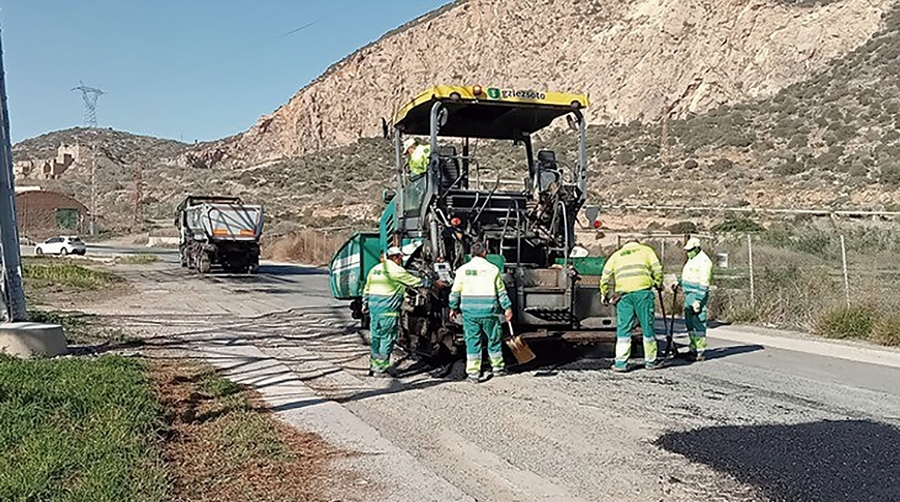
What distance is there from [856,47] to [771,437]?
2194 inches

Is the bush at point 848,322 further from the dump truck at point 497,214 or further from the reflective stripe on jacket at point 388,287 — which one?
the reflective stripe on jacket at point 388,287

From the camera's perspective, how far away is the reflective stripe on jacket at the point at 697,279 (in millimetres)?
12391

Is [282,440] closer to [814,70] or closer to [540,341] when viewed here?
Result: [540,341]

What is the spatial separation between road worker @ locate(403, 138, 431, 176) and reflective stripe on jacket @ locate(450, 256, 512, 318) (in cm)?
170

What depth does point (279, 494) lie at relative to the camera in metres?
5.83

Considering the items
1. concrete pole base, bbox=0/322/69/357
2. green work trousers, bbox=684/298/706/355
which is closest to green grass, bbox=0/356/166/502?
concrete pole base, bbox=0/322/69/357

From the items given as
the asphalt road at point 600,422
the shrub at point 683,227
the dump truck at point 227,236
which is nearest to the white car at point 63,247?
the dump truck at point 227,236

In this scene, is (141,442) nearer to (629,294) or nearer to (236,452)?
(236,452)

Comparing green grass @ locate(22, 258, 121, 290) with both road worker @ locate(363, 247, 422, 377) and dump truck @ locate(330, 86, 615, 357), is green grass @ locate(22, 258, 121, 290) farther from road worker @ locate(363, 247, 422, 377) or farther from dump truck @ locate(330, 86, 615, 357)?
road worker @ locate(363, 247, 422, 377)

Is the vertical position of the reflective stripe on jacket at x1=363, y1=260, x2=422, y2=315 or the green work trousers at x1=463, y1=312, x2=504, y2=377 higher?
the reflective stripe on jacket at x1=363, y1=260, x2=422, y2=315

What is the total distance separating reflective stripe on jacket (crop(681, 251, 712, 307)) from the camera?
12391mm

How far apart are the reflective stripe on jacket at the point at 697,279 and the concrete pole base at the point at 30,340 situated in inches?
309

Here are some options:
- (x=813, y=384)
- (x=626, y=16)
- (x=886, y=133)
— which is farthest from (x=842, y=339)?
(x=626, y=16)

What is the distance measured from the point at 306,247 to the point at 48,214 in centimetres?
4733
